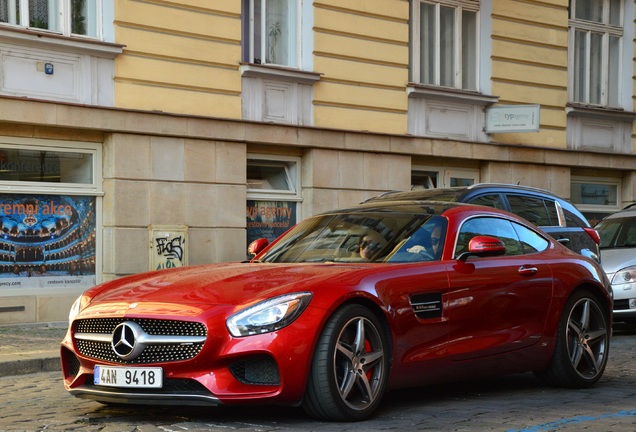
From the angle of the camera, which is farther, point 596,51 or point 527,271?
point 596,51

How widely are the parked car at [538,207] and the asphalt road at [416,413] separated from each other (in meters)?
2.98

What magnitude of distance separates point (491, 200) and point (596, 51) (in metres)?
12.6

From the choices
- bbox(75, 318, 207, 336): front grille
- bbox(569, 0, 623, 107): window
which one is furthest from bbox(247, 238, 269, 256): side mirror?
bbox(569, 0, 623, 107): window

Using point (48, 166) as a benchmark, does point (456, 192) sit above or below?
below

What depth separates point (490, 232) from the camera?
8188mm

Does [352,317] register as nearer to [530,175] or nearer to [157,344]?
[157,344]

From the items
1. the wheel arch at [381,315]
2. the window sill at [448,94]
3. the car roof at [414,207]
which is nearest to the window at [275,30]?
the window sill at [448,94]

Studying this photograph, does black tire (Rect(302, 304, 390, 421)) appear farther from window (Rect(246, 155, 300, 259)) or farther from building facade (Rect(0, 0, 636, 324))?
window (Rect(246, 155, 300, 259))

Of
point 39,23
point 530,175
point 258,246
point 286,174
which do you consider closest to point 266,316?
point 258,246

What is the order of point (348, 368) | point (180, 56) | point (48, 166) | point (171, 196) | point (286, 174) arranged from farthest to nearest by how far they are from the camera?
point (286, 174), point (180, 56), point (171, 196), point (48, 166), point (348, 368)

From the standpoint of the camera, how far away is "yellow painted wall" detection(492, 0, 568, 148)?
2059 cm

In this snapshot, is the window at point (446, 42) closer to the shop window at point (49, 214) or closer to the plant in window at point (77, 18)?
the plant in window at point (77, 18)

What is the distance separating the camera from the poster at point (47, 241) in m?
14.3

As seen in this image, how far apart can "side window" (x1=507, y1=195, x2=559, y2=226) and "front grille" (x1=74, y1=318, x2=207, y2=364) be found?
232 inches
